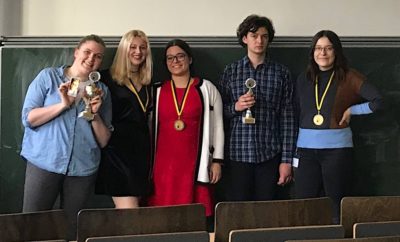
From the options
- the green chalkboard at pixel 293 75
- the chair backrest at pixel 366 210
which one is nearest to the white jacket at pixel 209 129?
the green chalkboard at pixel 293 75

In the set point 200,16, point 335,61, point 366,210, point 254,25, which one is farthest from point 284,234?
point 200,16

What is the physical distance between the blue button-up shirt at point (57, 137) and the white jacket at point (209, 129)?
0.51m

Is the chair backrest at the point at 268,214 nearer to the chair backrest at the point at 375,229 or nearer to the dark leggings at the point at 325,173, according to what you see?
the chair backrest at the point at 375,229

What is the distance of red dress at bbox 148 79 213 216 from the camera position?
3.53 m

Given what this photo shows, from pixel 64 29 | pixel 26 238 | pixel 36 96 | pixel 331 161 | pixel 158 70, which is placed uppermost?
pixel 64 29

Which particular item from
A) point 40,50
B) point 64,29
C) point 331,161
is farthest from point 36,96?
point 331,161

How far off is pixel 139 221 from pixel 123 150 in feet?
4.47

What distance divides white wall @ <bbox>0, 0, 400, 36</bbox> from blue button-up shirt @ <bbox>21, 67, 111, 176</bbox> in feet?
3.01

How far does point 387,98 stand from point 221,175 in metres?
1.32

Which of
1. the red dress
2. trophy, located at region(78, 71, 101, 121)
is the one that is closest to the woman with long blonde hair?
the red dress

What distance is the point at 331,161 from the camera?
353cm

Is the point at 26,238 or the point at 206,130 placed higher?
the point at 206,130

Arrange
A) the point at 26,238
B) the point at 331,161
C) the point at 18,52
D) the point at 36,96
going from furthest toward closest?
1. the point at 18,52
2. the point at 331,161
3. the point at 36,96
4. the point at 26,238

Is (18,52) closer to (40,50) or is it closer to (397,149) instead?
(40,50)
